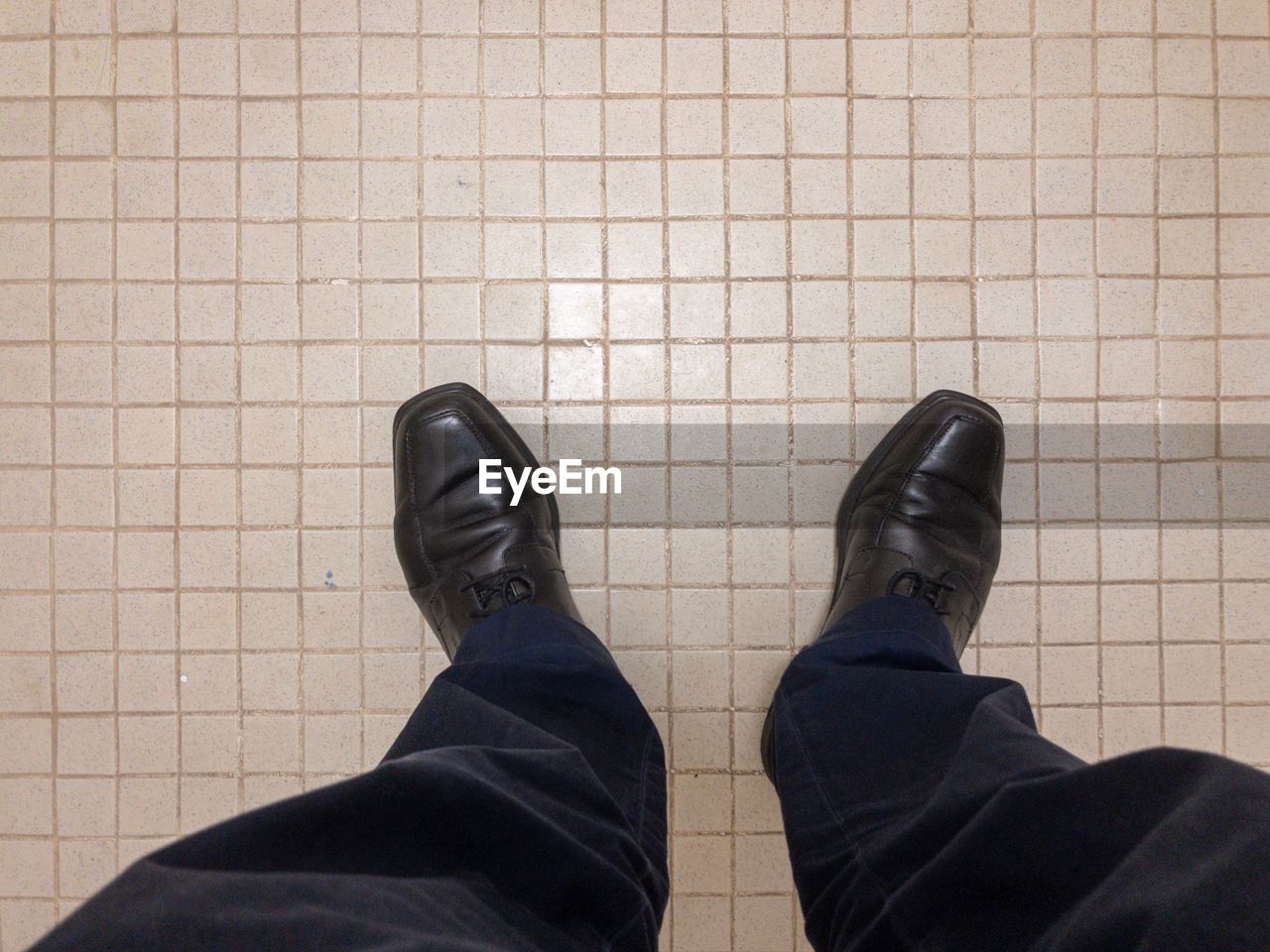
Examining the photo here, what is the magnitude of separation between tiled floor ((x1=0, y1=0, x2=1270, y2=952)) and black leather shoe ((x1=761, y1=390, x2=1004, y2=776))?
0.12ft

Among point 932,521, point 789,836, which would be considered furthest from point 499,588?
point 932,521

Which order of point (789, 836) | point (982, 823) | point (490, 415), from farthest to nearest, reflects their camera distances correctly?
point (490, 415)
point (789, 836)
point (982, 823)

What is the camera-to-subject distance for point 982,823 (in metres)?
0.59

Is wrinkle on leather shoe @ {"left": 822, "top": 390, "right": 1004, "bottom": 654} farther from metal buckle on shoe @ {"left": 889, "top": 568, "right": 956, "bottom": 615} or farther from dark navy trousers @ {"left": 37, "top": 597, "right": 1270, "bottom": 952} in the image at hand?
A: dark navy trousers @ {"left": 37, "top": 597, "right": 1270, "bottom": 952}

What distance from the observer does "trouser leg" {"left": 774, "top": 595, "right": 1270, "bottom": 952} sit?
485mm

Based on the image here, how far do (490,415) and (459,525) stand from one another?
154 millimetres

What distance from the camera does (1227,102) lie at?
1064 millimetres

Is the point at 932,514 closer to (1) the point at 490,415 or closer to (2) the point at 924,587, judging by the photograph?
(2) the point at 924,587

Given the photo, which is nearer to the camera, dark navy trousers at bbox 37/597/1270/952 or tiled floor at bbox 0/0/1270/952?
dark navy trousers at bbox 37/597/1270/952

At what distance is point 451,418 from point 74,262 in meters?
0.55

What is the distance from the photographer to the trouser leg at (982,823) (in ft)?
1.59

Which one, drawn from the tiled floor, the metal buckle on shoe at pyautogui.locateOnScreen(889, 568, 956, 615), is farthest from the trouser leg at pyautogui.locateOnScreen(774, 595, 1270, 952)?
the tiled floor

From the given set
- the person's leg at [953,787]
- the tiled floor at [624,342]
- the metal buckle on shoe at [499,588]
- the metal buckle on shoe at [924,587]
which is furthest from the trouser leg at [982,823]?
the metal buckle on shoe at [499,588]

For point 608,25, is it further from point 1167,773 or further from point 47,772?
point 47,772
